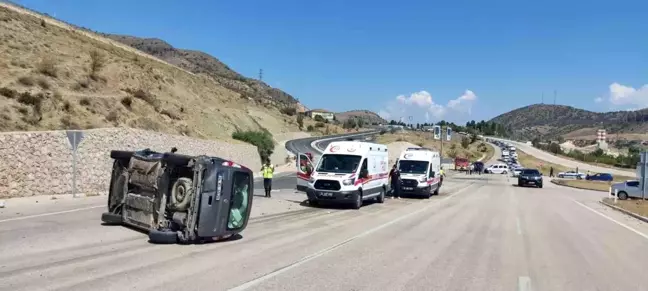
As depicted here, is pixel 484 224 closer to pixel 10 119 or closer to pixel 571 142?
pixel 10 119

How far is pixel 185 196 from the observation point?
38.1 feet

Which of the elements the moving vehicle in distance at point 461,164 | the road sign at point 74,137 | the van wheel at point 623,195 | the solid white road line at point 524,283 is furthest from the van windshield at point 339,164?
the moving vehicle in distance at point 461,164

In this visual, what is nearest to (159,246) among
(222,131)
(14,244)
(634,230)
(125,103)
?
(14,244)

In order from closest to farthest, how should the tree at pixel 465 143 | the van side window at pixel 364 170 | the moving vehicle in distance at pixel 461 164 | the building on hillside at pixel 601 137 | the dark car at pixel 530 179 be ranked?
1. the van side window at pixel 364 170
2. the dark car at pixel 530 179
3. the moving vehicle in distance at pixel 461 164
4. the building on hillside at pixel 601 137
5. the tree at pixel 465 143

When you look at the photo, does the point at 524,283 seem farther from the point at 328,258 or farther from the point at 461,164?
the point at 461,164

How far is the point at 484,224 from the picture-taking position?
58.0 feet

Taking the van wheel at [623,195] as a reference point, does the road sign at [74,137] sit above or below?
above

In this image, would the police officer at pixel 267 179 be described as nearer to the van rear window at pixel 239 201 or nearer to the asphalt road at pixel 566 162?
the van rear window at pixel 239 201

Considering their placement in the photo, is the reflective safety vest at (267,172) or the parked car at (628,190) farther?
the parked car at (628,190)

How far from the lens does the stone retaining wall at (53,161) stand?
67.5 feet

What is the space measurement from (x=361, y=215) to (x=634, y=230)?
859 centimetres

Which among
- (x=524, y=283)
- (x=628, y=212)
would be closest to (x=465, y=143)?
(x=628, y=212)

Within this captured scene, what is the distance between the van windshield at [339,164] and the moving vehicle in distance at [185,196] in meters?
10.1

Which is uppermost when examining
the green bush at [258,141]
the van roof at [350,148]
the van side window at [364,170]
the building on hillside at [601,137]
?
the building on hillside at [601,137]
